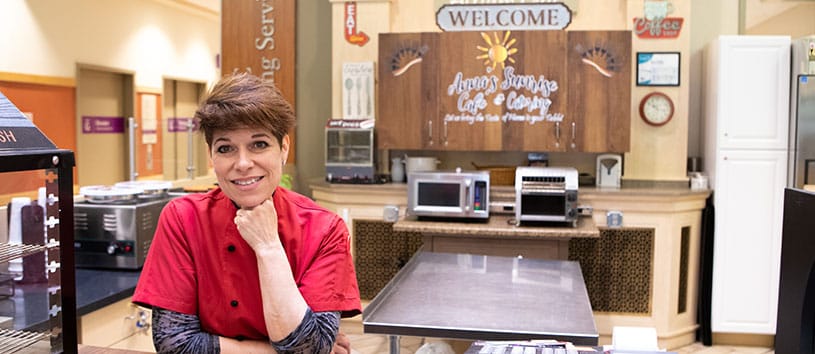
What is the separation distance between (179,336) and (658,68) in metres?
4.74

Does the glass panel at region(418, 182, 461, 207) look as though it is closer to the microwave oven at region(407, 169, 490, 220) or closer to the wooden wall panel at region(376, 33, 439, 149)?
the microwave oven at region(407, 169, 490, 220)

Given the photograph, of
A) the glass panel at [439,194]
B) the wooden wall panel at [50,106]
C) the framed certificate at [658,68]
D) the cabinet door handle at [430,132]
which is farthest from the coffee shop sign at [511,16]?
the wooden wall panel at [50,106]

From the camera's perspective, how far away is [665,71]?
5.51 metres

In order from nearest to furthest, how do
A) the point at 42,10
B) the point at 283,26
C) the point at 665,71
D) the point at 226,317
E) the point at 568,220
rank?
1. the point at 226,317
2. the point at 568,220
3. the point at 665,71
4. the point at 283,26
5. the point at 42,10

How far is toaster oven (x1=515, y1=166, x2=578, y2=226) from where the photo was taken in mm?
4746

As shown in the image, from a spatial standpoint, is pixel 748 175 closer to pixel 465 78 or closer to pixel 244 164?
pixel 465 78

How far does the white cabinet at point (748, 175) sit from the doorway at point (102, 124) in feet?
20.4

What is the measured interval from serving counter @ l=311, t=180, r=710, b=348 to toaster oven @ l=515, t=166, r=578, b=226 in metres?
0.17

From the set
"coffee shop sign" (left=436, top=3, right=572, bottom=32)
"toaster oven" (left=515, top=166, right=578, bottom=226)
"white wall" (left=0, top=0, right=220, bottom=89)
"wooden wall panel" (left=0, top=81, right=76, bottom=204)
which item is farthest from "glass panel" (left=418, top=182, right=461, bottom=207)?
"white wall" (left=0, top=0, right=220, bottom=89)

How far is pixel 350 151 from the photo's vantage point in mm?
5617

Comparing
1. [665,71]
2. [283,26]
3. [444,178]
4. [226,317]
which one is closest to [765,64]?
[665,71]

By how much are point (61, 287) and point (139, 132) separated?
556 cm

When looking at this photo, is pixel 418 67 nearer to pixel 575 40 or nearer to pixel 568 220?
pixel 575 40

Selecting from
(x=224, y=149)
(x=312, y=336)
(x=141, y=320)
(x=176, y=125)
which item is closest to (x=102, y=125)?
(x=176, y=125)
